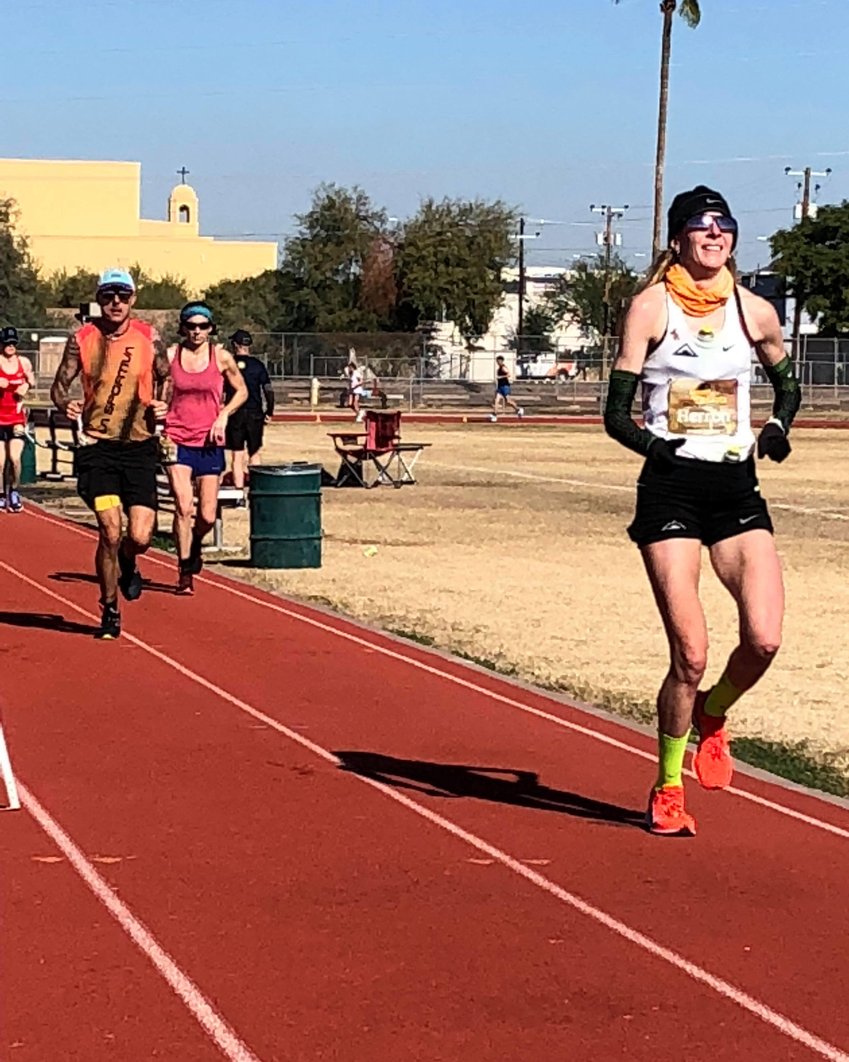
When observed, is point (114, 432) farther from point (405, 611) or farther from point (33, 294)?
Result: point (33, 294)

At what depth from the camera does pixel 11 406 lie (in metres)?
20.6

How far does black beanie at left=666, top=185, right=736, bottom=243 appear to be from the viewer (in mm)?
6730

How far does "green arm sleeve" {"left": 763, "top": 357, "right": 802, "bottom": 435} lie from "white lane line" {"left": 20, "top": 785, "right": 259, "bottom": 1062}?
284 cm

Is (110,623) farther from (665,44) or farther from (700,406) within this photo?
(665,44)

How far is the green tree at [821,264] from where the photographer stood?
269 ft

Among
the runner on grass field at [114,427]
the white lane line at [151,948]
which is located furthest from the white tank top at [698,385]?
the runner on grass field at [114,427]

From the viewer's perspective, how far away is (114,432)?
11.6m

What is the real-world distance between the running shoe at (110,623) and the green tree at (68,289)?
84071mm

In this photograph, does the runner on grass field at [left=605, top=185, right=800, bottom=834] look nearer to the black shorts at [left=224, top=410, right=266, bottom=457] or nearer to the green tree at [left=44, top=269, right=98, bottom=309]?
the black shorts at [left=224, top=410, right=266, bottom=457]

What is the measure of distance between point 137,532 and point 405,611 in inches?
103

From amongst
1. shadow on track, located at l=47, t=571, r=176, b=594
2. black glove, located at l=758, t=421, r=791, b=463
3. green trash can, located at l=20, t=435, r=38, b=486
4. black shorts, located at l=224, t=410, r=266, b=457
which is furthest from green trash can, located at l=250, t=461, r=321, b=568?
green trash can, located at l=20, t=435, r=38, b=486

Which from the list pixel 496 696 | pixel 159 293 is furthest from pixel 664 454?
pixel 159 293

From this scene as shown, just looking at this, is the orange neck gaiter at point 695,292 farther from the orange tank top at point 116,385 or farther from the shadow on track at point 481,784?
the orange tank top at point 116,385

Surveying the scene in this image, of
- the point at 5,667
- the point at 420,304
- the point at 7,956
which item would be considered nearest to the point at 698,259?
the point at 7,956
